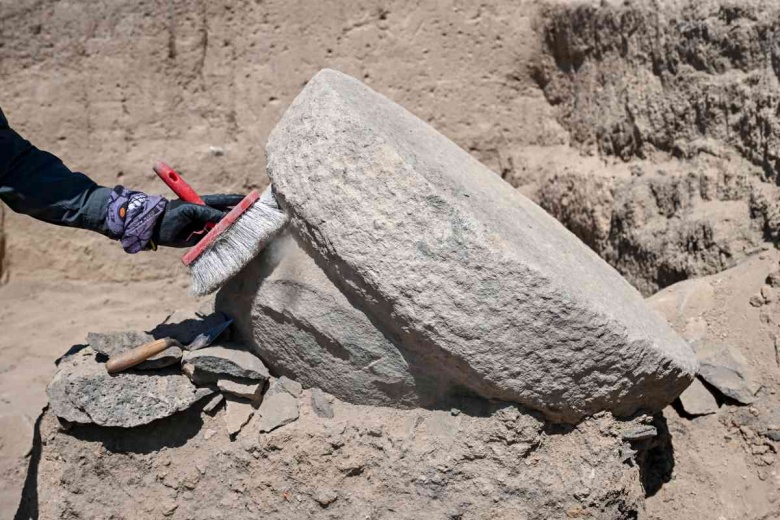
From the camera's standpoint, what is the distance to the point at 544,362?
2.19 m

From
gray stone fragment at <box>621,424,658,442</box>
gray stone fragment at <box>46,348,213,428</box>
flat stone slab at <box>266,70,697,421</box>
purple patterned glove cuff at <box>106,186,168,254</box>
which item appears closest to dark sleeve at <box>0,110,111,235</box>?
purple patterned glove cuff at <box>106,186,168,254</box>

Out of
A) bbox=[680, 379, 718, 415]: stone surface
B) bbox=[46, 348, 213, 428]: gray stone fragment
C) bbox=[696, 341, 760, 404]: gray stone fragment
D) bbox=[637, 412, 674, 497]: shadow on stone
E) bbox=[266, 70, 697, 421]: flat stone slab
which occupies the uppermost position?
bbox=[266, 70, 697, 421]: flat stone slab

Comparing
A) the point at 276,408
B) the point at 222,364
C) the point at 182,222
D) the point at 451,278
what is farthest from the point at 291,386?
the point at 451,278

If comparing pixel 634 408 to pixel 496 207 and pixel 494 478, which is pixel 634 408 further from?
pixel 496 207

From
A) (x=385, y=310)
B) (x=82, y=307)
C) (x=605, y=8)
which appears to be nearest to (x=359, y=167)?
(x=385, y=310)

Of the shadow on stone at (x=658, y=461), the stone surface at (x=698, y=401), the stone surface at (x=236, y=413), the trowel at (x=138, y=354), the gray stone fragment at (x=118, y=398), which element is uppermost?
the trowel at (x=138, y=354)

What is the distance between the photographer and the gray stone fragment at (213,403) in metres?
2.57

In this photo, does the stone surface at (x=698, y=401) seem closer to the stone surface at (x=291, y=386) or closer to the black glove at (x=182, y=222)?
the stone surface at (x=291, y=386)

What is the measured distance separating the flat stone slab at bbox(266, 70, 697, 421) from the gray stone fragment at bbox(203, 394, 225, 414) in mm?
562

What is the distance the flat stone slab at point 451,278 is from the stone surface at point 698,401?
0.35m

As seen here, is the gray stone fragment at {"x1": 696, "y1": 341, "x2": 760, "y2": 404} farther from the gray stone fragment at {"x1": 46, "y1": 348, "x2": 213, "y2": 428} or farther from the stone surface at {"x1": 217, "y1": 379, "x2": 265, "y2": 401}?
the gray stone fragment at {"x1": 46, "y1": 348, "x2": 213, "y2": 428}

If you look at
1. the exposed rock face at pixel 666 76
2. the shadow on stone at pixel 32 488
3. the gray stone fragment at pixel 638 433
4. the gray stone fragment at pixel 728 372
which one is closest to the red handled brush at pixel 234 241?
the shadow on stone at pixel 32 488

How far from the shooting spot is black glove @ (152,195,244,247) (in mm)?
2482

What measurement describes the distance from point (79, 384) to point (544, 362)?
4.49 ft
